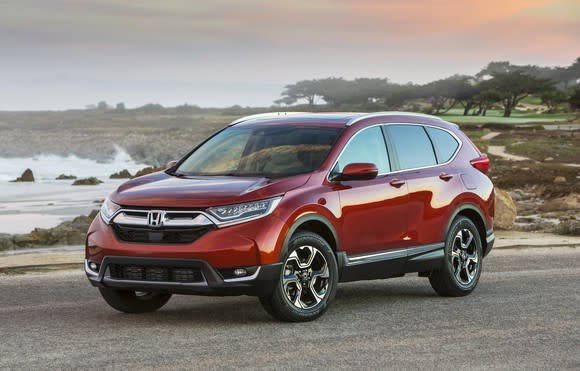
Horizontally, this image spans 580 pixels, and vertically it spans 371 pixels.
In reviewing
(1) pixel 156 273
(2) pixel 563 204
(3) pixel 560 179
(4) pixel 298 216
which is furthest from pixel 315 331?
(3) pixel 560 179

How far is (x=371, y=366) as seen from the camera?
802cm

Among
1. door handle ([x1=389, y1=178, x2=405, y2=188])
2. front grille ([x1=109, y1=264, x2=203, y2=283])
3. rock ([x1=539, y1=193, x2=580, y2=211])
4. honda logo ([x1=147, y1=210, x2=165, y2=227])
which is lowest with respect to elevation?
rock ([x1=539, y1=193, x2=580, y2=211])

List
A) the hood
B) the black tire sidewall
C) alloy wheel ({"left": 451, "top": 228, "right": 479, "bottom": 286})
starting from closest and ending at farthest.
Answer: the hood → the black tire sidewall → alloy wheel ({"left": 451, "top": 228, "right": 479, "bottom": 286})

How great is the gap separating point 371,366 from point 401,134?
148 inches

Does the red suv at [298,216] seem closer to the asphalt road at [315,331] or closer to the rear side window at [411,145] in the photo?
the rear side window at [411,145]

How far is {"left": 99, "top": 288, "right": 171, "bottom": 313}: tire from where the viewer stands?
10.2m

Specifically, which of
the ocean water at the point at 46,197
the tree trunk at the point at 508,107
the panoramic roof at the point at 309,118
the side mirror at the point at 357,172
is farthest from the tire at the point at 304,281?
the tree trunk at the point at 508,107

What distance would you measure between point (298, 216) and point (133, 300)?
6.09 feet

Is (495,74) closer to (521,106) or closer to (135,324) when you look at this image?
(521,106)

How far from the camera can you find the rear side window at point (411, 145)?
11.2 m

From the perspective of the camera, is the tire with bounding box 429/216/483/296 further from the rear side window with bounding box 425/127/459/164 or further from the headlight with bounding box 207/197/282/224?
the headlight with bounding box 207/197/282/224

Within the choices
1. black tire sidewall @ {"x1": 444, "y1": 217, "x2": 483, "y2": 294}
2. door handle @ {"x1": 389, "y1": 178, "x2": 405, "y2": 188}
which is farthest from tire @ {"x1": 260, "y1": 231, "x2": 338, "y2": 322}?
black tire sidewall @ {"x1": 444, "y1": 217, "x2": 483, "y2": 294}

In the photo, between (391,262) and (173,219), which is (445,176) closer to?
(391,262)

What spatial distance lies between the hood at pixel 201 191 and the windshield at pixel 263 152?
0.30 meters
